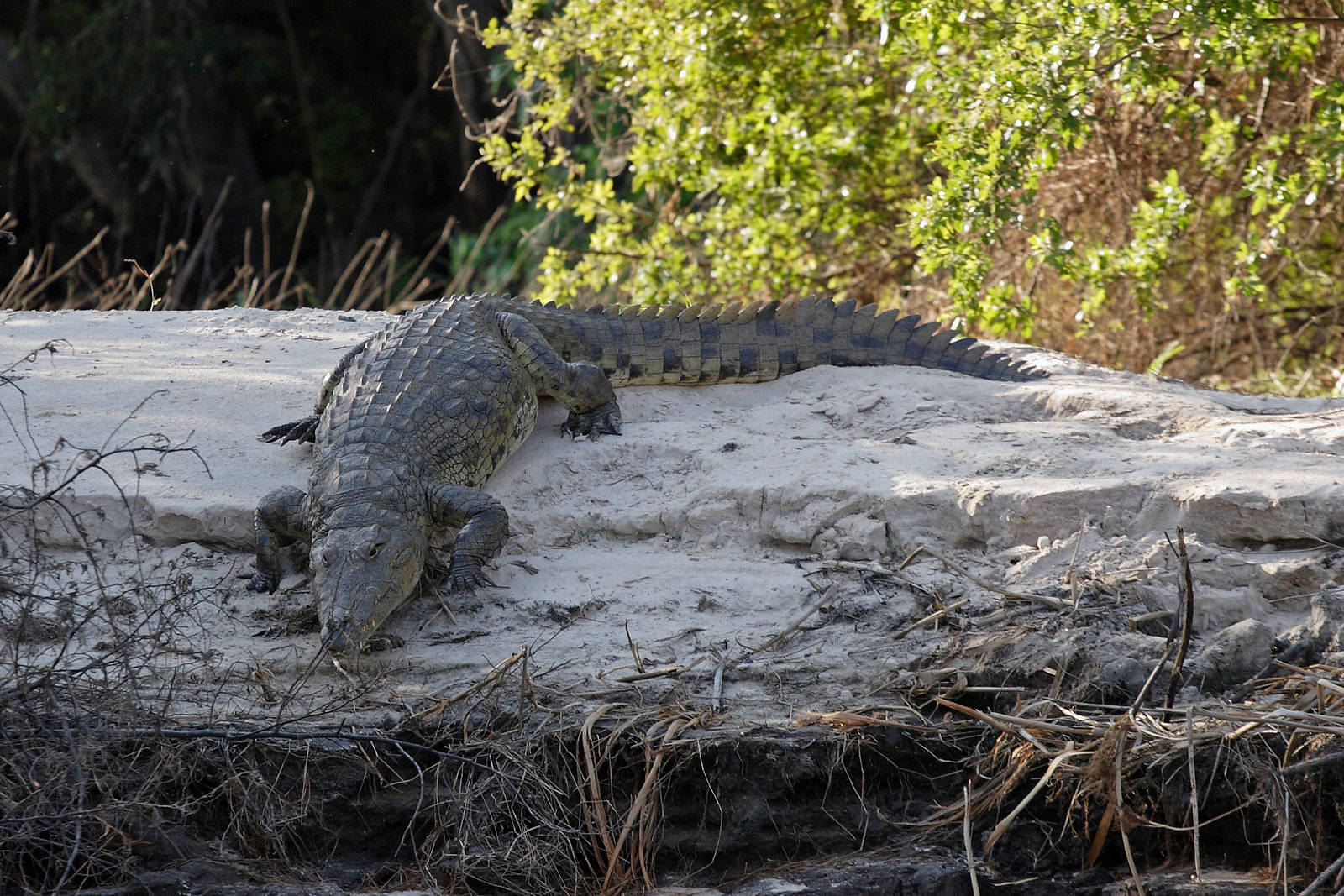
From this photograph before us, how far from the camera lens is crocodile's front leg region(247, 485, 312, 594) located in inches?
155

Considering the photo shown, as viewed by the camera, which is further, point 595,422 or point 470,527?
point 595,422

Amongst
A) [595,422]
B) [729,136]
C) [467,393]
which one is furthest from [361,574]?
[729,136]

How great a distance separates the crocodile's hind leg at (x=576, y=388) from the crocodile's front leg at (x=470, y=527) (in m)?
0.71

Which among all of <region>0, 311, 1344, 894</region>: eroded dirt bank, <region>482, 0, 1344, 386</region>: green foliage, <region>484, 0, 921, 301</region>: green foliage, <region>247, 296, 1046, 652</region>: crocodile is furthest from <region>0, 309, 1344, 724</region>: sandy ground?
<region>484, 0, 921, 301</region>: green foliage

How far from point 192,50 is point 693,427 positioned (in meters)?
9.23

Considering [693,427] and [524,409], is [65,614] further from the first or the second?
[693,427]

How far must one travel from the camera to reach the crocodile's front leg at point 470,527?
382 centimetres

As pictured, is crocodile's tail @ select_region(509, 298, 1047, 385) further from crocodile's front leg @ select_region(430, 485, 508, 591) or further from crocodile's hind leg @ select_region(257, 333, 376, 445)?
crocodile's front leg @ select_region(430, 485, 508, 591)

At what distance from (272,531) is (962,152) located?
11.8 feet

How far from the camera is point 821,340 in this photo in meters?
5.30

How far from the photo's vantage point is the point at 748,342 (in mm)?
5246

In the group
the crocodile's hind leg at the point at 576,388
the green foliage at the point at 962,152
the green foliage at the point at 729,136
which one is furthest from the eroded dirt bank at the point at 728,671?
the green foliage at the point at 729,136

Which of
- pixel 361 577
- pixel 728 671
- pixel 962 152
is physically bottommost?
pixel 728 671

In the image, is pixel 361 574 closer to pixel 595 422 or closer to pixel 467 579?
pixel 467 579
